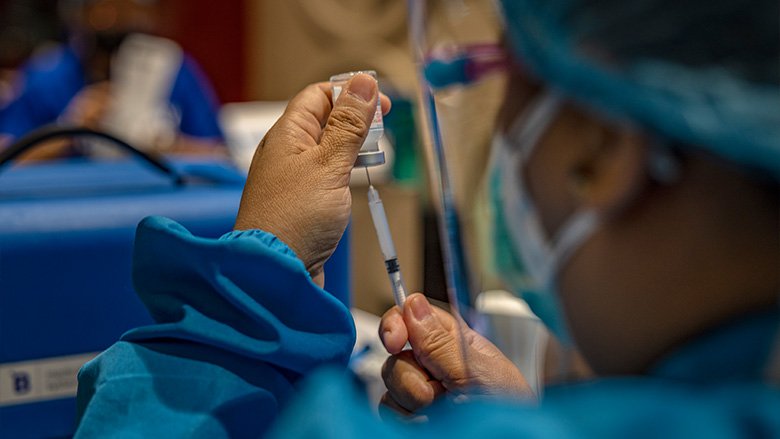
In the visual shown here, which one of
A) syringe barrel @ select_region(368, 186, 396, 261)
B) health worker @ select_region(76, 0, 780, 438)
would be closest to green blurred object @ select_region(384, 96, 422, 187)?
Answer: syringe barrel @ select_region(368, 186, 396, 261)

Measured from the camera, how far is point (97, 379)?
524 millimetres

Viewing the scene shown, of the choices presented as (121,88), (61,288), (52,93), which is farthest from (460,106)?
(52,93)

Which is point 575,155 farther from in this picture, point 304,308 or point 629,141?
point 304,308

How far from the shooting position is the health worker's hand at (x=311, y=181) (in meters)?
0.56

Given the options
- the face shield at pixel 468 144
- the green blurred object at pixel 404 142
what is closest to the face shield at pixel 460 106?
the face shield at pixel 468 144

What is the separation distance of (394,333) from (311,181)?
5.1 inches

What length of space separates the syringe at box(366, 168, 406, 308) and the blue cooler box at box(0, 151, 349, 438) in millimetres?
64

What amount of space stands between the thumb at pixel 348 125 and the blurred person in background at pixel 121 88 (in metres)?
1.26

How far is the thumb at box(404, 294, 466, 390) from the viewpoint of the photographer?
1.91 ft

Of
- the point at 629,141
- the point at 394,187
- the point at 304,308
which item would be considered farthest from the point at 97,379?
the point at 394,187

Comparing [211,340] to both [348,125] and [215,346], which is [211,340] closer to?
[215,346]

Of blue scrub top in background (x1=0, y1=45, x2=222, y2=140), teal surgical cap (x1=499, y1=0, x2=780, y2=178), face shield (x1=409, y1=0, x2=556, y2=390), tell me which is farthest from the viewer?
blue scrub top in background (x1=0, y1=45, x2=222, y2=140)

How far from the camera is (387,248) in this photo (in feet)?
2.15

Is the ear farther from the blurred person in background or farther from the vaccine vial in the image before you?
the blurred person in background
